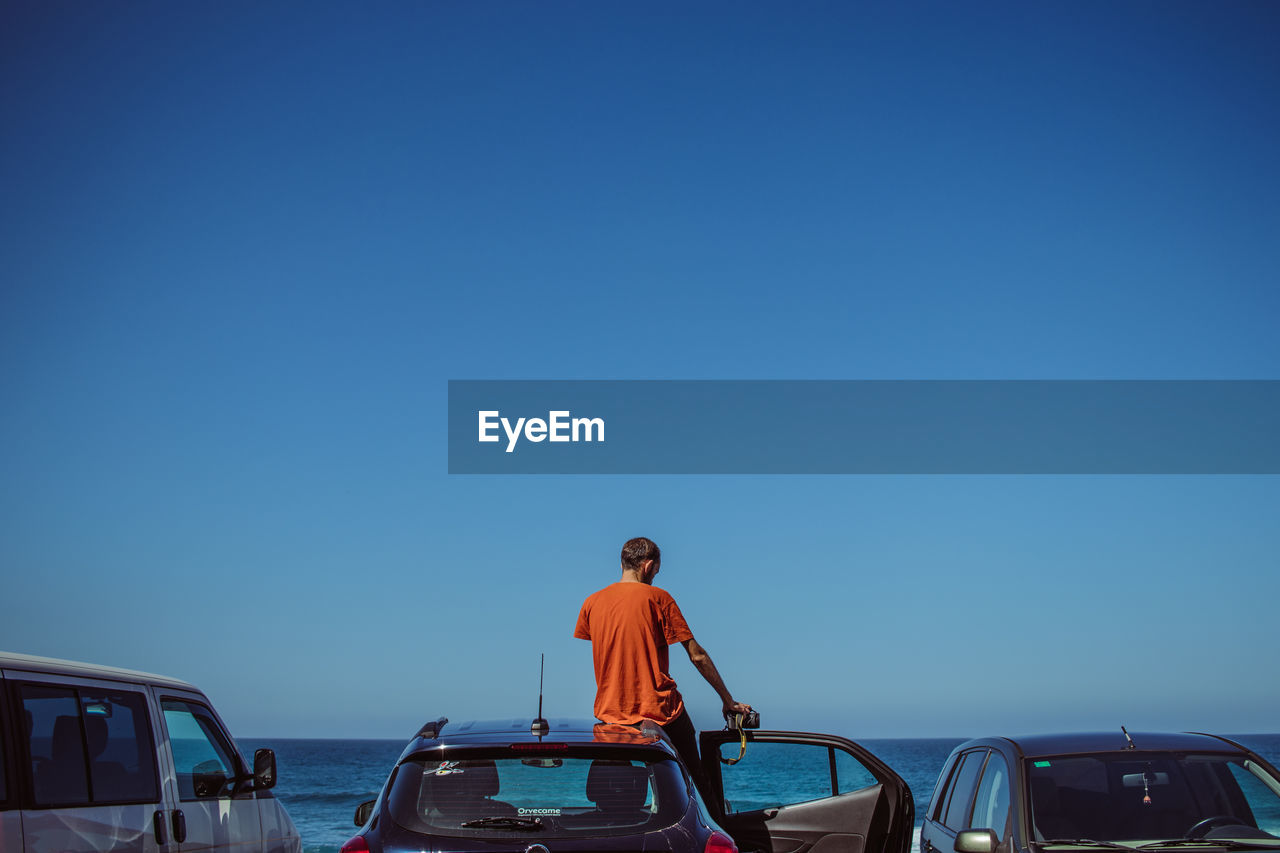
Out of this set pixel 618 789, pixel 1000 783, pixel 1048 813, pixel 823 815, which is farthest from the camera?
pixel 823 815

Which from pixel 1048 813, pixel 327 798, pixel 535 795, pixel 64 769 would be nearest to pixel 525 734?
pixel 535 795

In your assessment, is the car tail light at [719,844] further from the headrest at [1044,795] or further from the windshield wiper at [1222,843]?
the windshield wiper at [1222,843]

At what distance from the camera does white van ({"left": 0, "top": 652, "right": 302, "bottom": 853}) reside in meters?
5.86

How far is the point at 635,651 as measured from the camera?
8438 mm

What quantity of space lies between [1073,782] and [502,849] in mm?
3683

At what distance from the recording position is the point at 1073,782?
24.6 feet

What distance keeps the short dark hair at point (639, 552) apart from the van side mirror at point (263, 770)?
2.69 m

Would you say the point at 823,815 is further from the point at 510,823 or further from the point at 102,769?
the point at 102,769

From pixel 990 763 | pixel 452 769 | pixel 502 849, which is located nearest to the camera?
pixel 502 849

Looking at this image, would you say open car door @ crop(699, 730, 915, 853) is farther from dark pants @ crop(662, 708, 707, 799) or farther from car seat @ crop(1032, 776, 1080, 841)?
car seat @ crop(1032, 776, 1080, 841)

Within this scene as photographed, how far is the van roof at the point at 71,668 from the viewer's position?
236 inches

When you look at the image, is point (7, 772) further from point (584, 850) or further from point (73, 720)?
point (584, 850)

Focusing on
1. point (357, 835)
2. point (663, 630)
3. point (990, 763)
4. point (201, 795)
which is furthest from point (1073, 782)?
point (201, 795)

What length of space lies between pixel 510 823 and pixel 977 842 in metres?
2.66
